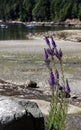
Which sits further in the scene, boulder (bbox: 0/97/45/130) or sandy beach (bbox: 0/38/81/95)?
sandy beach (bbox: 0/38/81/95)

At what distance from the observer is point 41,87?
2308 centimetres

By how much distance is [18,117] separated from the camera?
24.7ft

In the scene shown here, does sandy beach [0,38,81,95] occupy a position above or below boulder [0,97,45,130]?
below

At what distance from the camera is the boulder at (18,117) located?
7.41m

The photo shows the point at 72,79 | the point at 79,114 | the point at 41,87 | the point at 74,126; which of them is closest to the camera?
the point at 74,126

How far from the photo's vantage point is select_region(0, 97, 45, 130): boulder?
741 centimetres

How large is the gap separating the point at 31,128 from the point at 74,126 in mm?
2934

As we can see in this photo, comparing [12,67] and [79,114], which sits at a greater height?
[79,114]

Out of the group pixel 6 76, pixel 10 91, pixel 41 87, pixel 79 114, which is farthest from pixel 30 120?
pixel 6 76

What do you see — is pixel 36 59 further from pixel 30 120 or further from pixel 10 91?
pixel 30 120

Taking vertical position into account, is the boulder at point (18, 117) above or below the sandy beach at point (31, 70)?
above

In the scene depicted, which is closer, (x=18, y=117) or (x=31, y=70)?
(x=18, y=117)

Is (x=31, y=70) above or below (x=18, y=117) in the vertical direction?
below

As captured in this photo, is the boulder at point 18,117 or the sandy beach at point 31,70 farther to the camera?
the sandy beach at point 31,70
